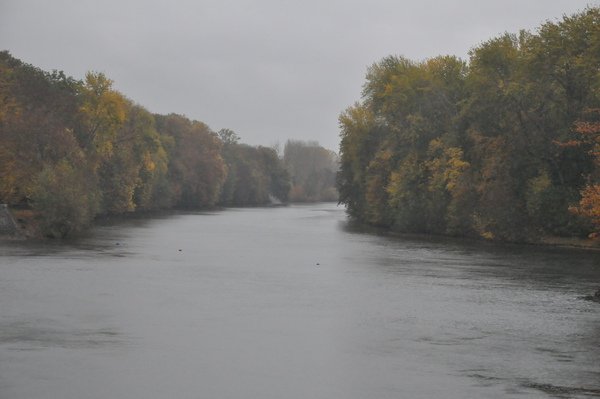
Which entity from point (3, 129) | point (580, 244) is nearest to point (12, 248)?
point (3, 129)

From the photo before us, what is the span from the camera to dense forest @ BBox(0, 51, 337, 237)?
207 ft

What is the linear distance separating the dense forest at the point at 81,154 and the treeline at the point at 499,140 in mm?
30561

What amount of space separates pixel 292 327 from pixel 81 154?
58618 mm

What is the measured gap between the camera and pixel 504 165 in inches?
2574

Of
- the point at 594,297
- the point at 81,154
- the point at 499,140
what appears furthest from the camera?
the point at 81,154

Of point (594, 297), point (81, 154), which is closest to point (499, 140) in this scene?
point (594, 297)

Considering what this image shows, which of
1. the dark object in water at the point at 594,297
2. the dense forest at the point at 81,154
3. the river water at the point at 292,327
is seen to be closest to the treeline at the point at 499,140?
the dark object in water at the point at 594,297

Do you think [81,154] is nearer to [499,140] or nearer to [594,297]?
[499,140]

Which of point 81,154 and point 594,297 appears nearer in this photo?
point 594,297

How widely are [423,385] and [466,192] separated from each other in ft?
176

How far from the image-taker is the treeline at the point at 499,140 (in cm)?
6197

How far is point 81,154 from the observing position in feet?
262

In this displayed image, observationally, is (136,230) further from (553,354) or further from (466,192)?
(553,354)

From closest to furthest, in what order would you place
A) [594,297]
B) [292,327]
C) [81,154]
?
[292,327] < [594,297] < [81,154]
